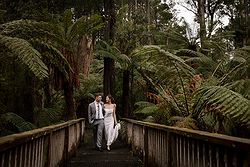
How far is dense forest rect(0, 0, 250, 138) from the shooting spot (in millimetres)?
5812

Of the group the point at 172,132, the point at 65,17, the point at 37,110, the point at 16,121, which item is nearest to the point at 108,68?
the point at 37,110

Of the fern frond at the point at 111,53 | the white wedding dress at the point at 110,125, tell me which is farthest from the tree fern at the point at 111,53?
the white wedding dress at the point at 110,125

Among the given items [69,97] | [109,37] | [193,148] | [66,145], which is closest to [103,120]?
[69,97]

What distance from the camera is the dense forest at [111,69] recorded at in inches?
229

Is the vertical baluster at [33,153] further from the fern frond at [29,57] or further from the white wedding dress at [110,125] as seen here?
the white wedding dress at [110,125]

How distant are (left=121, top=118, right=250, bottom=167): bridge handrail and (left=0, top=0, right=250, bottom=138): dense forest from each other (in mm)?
752

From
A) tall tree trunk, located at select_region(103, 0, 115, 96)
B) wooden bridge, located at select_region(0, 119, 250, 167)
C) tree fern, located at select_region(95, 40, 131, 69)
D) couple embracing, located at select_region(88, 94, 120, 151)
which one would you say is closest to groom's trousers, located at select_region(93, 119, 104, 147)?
couple embracing, located at select_region(88, 94, 120, 151)

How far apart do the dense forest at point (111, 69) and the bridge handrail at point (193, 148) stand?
2.47ft

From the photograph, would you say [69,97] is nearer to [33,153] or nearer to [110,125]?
[110,125]

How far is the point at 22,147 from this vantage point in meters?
3.34

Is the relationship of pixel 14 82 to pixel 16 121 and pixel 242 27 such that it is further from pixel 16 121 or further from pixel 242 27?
pixel 242 27

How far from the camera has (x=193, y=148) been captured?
347cm

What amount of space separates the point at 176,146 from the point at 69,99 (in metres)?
7.02

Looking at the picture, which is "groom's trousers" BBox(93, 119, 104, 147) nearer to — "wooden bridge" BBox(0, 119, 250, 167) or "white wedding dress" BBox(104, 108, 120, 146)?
"white wedding dress" BBox(104, 108, 120, 146)
